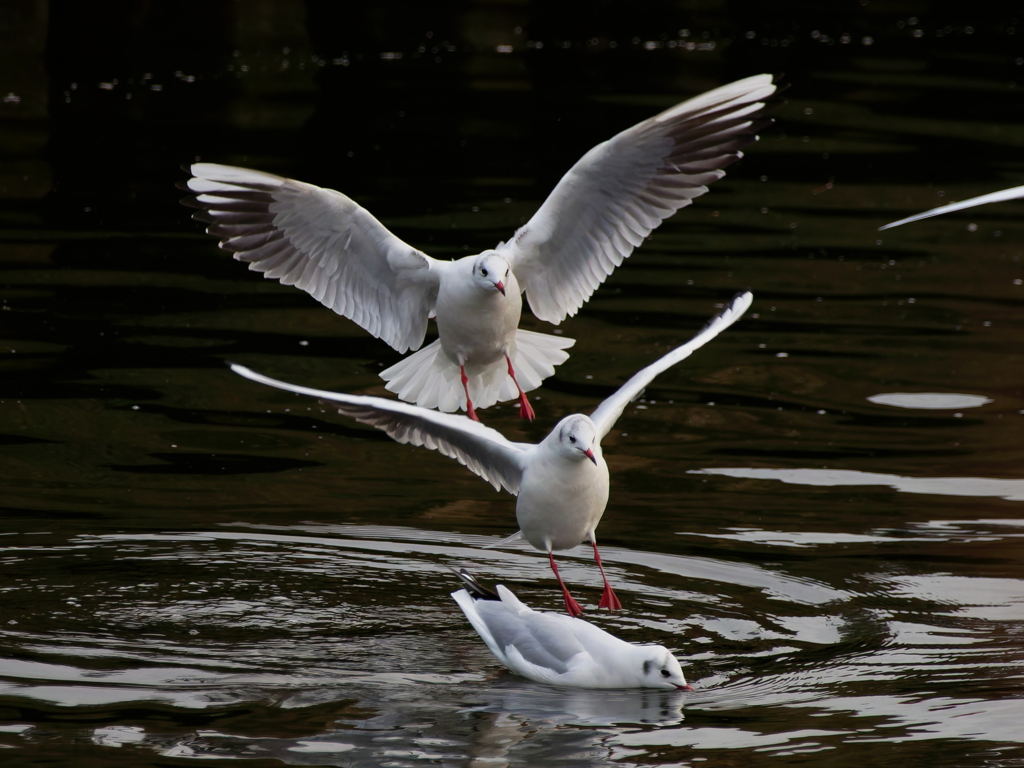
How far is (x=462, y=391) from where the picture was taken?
9.38 meters

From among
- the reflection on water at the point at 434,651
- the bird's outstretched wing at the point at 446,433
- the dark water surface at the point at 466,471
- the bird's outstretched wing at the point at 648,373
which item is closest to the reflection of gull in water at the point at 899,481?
the dark water surface at the point at 466,471

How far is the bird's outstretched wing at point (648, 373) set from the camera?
7.39 m

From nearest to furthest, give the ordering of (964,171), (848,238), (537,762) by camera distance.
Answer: (537,762) → (848,238) → (964,171)

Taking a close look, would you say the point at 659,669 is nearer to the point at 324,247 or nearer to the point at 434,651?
the point at 434,651

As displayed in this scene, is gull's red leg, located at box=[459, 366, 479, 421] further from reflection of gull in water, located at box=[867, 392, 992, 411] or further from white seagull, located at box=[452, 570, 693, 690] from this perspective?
reflection of gull in water, located at box=[867, 392, 992, 411]

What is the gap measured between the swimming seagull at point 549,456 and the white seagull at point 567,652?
471 millimetres

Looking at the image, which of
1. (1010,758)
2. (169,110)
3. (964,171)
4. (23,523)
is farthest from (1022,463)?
(169,110)

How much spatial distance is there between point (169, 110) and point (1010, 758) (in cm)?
1563

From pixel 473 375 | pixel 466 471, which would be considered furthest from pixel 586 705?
pixel 466 471

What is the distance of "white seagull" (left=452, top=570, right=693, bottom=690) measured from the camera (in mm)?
6441

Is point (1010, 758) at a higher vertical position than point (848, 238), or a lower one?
lower

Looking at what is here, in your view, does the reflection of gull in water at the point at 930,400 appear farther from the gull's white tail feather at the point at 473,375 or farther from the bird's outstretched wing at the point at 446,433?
the bird's outstretched wing at the point at 446,433

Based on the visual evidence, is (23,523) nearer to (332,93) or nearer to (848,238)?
(848,238)

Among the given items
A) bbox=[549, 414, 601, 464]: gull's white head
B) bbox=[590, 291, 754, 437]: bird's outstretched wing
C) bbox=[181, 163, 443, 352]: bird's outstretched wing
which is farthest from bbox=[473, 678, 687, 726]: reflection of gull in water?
bbox=[181, 163, 443, 352]: bird's outstretched wing
